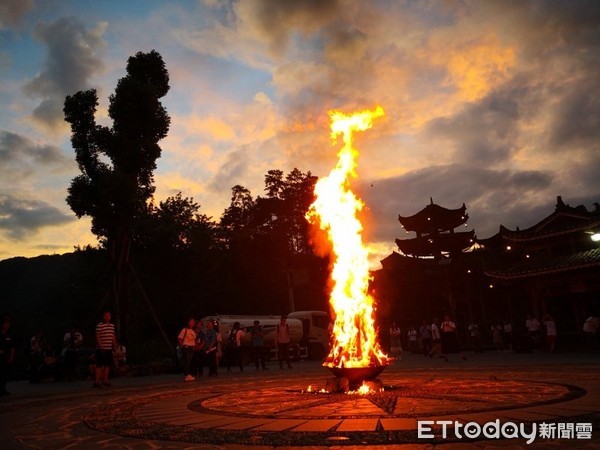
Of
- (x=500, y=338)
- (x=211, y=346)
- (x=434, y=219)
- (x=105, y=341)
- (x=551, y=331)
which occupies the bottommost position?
(x=500, y=338)

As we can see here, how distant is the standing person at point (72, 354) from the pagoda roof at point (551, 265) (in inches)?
777

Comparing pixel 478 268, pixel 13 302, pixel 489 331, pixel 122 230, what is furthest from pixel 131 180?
pixel 13 302

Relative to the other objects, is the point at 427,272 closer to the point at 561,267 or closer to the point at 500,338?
the point at 500,338

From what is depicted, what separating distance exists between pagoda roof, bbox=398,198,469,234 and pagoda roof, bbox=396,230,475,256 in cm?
76

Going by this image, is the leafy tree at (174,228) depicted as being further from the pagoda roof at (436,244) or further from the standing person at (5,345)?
the standing person at (5,345)

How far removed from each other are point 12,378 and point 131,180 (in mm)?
12692

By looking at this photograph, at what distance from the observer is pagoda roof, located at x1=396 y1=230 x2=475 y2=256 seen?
127 feet

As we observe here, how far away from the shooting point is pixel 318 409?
6.64 m

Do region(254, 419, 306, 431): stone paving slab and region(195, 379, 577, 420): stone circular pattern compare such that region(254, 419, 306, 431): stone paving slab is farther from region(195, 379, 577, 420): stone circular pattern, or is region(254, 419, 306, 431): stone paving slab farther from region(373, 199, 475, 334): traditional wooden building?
region(373, 199, 475, 334): traditional wooden building

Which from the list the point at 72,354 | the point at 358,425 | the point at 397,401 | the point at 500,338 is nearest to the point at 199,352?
the point at 72,354

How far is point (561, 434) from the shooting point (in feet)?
14.5

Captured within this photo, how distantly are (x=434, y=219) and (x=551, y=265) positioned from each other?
17075 mm

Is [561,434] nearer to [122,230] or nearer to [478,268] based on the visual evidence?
[122,230]

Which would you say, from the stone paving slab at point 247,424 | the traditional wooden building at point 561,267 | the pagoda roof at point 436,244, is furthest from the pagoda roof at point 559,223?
the stone paving slab at point 247,424
